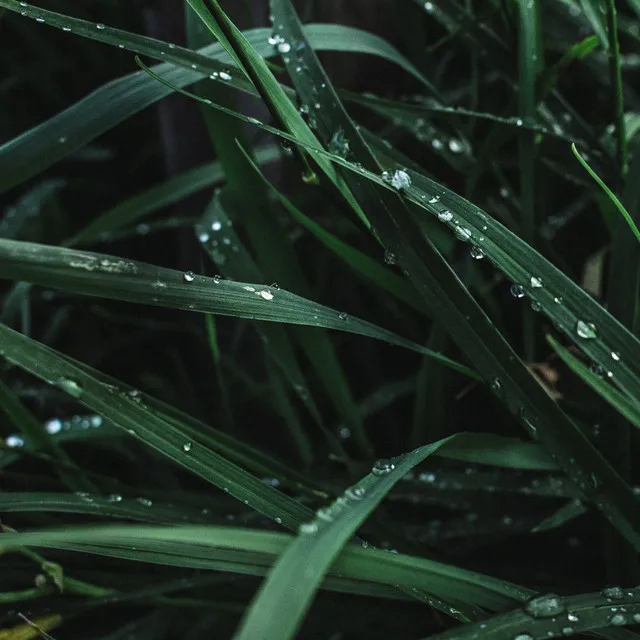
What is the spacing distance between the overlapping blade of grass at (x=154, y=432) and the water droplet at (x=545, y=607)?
0.15m

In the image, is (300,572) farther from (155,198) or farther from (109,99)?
(155,198)

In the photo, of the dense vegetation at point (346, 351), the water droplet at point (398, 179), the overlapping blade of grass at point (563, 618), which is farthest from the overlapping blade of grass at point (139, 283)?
the overlapping blade of grass at point (563, 618)

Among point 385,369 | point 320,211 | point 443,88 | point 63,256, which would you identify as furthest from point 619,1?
point 63,256

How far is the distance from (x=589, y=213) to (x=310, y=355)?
493mm

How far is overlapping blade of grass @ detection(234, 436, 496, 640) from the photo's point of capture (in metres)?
0.26

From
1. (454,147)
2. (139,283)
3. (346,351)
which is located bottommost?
(346,351)

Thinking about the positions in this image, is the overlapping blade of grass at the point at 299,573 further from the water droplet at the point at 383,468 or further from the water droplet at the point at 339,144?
the water droplet at the point at 339,144

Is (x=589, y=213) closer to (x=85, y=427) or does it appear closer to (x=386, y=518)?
(x=386, y=518)

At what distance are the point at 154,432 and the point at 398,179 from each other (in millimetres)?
238

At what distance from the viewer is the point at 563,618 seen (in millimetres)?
372

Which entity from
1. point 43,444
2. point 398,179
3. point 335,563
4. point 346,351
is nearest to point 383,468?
point 335,563

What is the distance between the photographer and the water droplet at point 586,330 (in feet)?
1.40

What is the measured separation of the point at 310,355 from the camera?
593 mm

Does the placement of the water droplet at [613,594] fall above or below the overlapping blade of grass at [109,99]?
below
